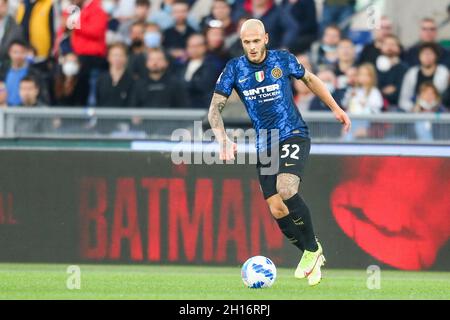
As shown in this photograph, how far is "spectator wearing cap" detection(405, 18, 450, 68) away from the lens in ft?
54.8

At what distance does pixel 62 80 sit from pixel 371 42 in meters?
4.41

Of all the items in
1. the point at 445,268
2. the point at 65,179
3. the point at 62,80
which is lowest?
the point at 445,268

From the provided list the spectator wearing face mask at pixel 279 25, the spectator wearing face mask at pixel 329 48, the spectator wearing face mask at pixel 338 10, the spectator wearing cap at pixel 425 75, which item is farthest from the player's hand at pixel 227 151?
the spectator wearing face mask at pixel 338 10

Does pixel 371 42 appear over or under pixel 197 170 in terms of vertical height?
over

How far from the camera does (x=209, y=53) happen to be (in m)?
16.7

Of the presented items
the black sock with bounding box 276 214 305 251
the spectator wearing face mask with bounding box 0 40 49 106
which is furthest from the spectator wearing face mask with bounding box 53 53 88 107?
the black sock with bounding box 276 214 305 251

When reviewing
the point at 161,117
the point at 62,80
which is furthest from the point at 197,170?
the point at 62,80

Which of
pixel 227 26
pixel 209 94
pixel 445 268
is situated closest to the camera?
pixel 445 268

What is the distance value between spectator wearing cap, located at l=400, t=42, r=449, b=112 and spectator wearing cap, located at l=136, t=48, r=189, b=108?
298 cm

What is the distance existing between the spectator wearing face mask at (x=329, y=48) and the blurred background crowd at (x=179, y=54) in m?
0.01

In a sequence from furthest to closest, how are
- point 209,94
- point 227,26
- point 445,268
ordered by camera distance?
point 227,26, point 209,94, point 445,268

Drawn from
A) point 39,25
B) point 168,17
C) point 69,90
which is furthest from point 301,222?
point 39,25

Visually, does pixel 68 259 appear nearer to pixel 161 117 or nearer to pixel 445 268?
pixel 161 117

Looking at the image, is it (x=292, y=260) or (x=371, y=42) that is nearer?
(x=292, y=260)
